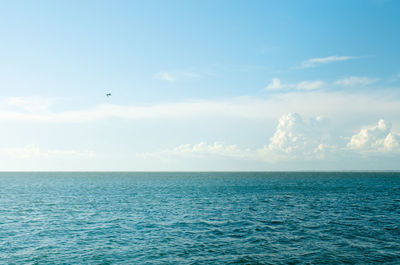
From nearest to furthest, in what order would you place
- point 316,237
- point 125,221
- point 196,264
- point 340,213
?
point 196,264, point 316,237, point 125,221, point 340,213

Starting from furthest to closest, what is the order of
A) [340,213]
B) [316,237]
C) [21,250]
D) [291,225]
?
[340,213]
[291,225]
[316,237]
[21,250]

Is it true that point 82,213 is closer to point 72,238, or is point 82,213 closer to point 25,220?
point 25,220

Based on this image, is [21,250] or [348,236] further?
[348,236]

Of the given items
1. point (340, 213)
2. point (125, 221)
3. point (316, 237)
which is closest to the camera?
point (316, 237)

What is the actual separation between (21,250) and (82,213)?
934 inches

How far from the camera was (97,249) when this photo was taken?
3012 cm

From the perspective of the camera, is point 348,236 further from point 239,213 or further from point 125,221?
point 125,221

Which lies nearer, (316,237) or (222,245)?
(222,245)

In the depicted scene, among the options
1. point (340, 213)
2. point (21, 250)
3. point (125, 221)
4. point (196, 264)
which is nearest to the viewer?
point (196, 264)

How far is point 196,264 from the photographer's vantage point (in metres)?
25.4

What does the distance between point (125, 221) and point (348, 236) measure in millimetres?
29235

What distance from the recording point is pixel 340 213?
51.6 meters

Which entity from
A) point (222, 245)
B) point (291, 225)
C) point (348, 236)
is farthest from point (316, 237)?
point (222, 245)

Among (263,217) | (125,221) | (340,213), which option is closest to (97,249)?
(125,221)
